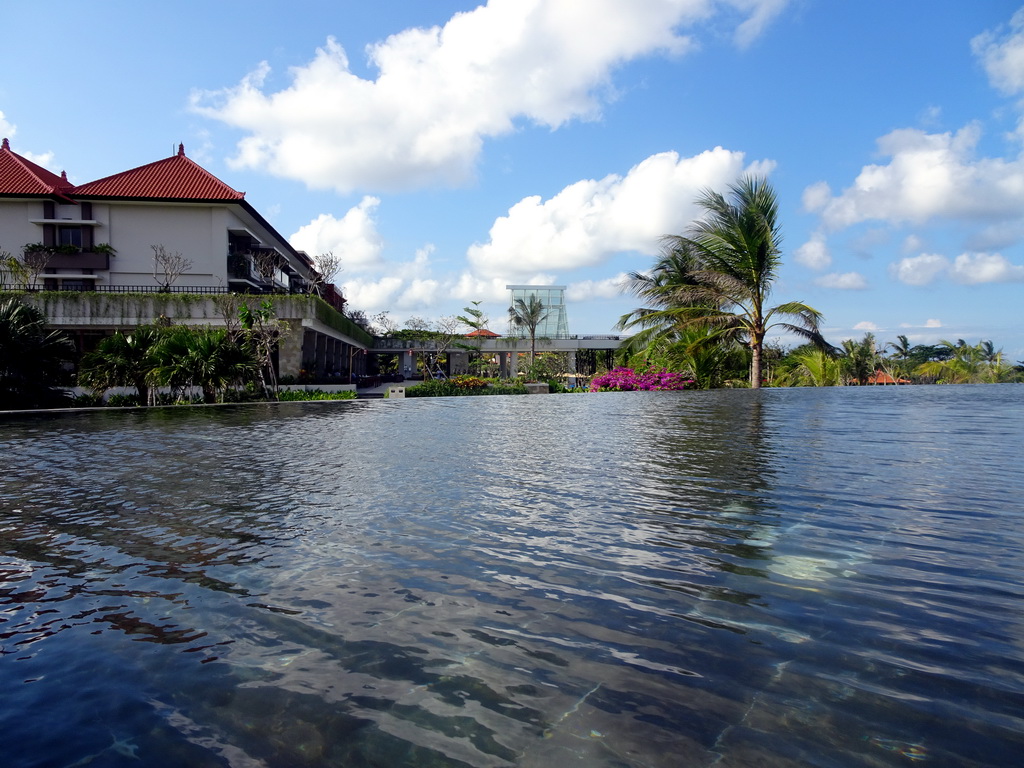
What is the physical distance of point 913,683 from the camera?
2381 millimetres

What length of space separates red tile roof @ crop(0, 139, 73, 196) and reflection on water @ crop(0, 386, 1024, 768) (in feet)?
117

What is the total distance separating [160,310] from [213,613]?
89.6 ft

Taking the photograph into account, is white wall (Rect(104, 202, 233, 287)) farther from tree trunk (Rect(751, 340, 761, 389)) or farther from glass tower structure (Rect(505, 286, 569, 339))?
tree trunk (Rect(751, 340, 761, 389))

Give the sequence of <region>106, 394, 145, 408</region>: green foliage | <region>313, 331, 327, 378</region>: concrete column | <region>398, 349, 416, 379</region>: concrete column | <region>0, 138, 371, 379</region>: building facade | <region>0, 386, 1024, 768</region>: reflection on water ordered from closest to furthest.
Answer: <region>0, 386, 1024, 768</region>: reflection on water → <region>106, 394, 145, 408</region>: green foliage → <region>0, 138, 371, 379</region>: building facade → <region>313, 331, 327, 378</region>: concrete column → <region>398, 349, 416, 379</region>: concrete column

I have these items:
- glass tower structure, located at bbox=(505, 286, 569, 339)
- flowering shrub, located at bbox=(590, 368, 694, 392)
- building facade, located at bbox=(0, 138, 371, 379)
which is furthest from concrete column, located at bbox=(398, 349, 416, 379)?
flowering shrub, located at bbox=(590, 368, 694, 392)

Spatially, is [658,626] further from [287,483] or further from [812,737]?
[287,483]

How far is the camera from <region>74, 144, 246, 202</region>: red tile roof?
113 feet

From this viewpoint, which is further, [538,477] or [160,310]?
[160,310]

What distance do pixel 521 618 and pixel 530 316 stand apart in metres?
45.3

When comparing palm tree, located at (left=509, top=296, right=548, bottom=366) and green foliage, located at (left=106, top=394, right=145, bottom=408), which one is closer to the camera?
green foliage, located at (left=106, top=394, right=145, bottom=408)

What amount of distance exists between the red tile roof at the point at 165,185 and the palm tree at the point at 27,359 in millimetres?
17024

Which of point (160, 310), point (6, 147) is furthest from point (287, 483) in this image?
point (6, 147)

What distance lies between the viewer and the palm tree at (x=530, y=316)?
47.9 metres

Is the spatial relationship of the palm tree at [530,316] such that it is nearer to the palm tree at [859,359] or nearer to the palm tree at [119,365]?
the palm tree at [859,359]
